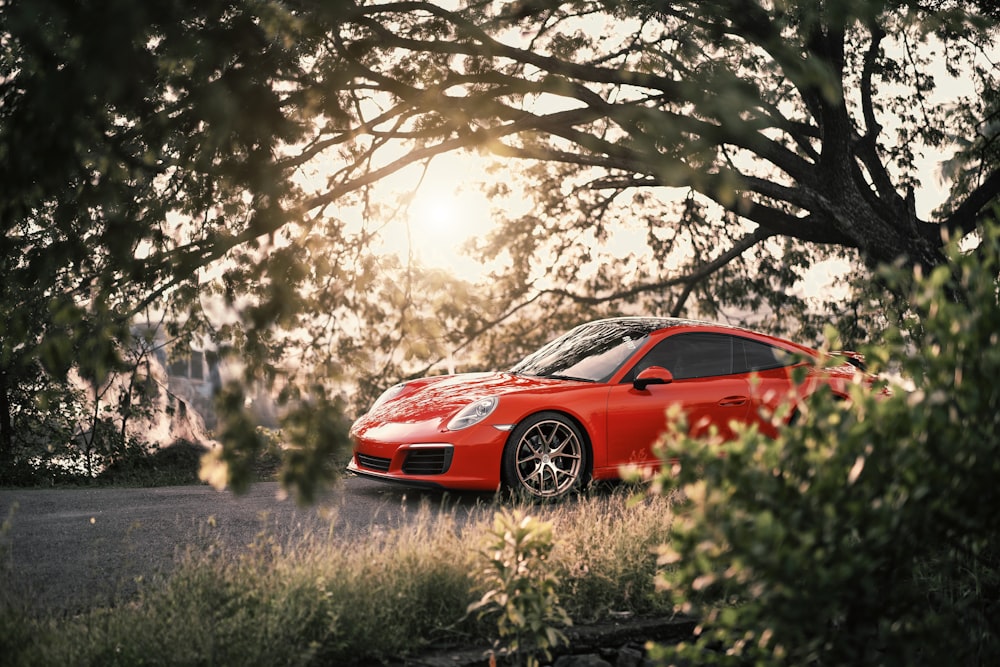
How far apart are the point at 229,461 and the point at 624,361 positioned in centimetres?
547

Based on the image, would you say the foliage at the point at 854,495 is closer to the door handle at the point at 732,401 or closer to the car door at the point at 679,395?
the car door at the point at 679,395

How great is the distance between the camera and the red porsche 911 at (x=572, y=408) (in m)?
7.80

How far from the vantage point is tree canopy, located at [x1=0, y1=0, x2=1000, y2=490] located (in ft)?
12.5

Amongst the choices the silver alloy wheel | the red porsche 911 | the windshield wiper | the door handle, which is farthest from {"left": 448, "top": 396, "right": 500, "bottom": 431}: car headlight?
the door handle

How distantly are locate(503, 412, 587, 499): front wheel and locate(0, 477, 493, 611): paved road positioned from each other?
0.41 metres

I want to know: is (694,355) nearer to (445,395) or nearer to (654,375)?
(654,375)

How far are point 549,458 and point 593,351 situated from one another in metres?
1.39

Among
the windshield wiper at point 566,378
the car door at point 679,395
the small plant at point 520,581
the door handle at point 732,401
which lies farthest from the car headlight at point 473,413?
the small plant at point 520,581

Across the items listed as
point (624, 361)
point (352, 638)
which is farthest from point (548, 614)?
point (624, 361)

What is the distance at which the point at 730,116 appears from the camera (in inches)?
144

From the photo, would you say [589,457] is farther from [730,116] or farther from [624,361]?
[730,116]

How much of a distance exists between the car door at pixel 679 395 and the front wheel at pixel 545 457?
1.06 feet

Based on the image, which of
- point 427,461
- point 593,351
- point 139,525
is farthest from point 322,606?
point 593,351

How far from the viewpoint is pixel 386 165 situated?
32.0 ft
